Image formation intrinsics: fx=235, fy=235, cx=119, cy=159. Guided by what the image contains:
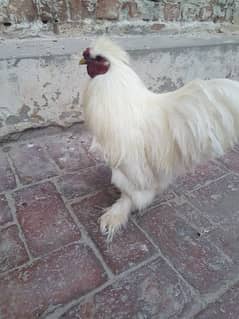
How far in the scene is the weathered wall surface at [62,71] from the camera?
1.80m

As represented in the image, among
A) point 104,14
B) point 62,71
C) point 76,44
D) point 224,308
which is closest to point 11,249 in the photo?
point 224,308

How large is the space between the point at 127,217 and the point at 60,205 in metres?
0.42

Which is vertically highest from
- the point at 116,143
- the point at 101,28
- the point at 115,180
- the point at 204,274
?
the point at 101,28

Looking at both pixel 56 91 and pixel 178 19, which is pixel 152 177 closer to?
pixel 56 91

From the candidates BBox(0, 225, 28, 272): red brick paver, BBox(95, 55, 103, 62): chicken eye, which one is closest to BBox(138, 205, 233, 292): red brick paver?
BBox(0, 225, 28, 272): red brick paver

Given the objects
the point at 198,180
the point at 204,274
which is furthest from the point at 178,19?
the point at 204,274

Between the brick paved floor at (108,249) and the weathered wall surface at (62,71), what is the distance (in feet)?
1.56

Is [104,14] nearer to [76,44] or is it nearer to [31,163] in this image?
[76,44]

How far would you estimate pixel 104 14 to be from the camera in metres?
2.02

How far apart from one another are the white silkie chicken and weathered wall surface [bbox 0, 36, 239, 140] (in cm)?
87

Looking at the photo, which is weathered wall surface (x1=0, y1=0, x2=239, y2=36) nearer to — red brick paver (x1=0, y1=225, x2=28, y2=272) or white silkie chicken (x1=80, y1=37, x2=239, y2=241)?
white silkie chicken (x1=80, y1=37, x2=239, y2=241)

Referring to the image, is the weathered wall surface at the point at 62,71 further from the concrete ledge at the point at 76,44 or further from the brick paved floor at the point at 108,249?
the brick paved floor at the point at 108,249

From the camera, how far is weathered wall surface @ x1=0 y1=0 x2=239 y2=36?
1.79m

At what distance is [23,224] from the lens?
51.9 inches
